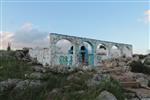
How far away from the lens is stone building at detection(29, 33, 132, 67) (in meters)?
27.2

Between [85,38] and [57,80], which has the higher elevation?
[85,38]

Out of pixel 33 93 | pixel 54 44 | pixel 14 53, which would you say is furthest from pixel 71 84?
pixel 54 44

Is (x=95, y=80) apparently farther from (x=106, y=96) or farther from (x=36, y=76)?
(x=36, y=76)

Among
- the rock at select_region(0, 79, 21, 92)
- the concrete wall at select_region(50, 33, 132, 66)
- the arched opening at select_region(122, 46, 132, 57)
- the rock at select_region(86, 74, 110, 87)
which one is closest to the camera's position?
the rock at select_region(0, 79, 21, 92)

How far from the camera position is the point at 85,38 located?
32.0 metres

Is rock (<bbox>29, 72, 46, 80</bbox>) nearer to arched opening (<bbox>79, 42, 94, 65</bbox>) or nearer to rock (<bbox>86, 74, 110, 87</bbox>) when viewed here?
rock (<bbox>86, 74, 110, 87</bbox>)

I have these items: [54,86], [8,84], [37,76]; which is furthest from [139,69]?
[8,84]

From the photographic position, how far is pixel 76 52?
30500 mm

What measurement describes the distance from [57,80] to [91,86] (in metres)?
1.31

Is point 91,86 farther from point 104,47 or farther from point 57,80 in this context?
point 104,47

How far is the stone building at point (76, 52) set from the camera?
89.3ft

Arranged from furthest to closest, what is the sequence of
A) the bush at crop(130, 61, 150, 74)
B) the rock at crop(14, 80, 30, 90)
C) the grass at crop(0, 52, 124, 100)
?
1. the bush at crop(130, 61, 150, 74)
2. the rock at crop(14, 80, 30, 90)
3. the grass at crop(0, 52, 124, 100)

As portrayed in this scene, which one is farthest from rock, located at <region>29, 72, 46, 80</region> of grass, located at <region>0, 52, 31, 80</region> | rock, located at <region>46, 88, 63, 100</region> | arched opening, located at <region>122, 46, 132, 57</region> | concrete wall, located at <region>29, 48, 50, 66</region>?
arched opening, located at <region>122, 46, 132, 57</region>

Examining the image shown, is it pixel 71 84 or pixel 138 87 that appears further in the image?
pixel 138 87
